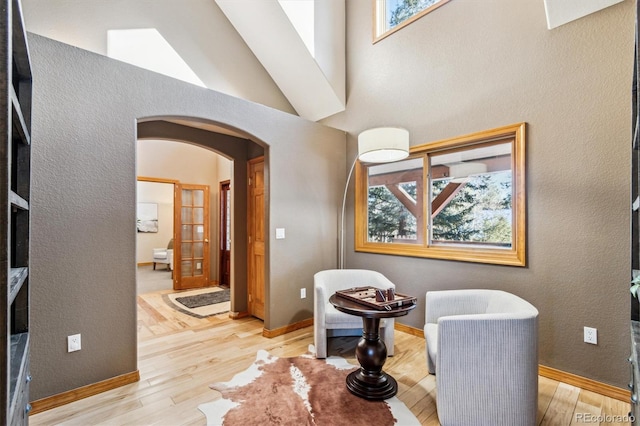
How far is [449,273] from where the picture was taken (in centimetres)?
317

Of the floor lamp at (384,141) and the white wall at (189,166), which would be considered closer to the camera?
the floor lamp at (384,141)

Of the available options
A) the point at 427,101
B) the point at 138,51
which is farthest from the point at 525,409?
the point at 138,51

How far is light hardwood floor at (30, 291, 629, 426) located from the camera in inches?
80.3

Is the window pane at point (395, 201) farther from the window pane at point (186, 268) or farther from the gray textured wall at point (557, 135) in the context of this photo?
the window pane at point (186, 268)

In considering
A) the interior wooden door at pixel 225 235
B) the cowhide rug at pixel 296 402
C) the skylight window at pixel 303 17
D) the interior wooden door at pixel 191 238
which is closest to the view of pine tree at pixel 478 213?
the cowhide rug at pixel 296 402

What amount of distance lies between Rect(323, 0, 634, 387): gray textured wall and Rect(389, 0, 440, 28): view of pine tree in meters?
0.23

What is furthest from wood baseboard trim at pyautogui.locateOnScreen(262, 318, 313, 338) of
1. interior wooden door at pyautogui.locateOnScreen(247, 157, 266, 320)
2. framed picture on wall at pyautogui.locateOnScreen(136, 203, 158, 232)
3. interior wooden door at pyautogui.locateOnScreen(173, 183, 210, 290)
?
framed picture on wall at pyautogui.locateOnScreen(136, 203, 158, 232)

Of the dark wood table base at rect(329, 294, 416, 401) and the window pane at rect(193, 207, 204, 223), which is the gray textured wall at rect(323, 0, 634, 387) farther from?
the window pane at rect(193, 207, 204, 223)

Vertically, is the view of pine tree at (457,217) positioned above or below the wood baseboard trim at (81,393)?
above

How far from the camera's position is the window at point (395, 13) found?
350cm

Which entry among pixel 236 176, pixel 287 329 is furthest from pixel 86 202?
pixel 287 329

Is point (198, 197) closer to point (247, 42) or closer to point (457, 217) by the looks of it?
point (247, 42)

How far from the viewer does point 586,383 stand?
235cm

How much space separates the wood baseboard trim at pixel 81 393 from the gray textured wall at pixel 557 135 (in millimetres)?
2800
